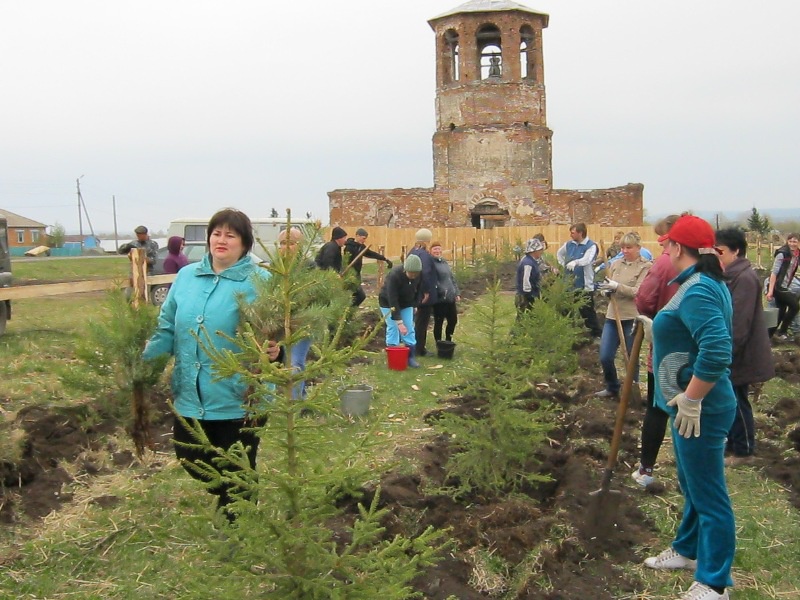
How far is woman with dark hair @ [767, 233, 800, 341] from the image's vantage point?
36.1 ft

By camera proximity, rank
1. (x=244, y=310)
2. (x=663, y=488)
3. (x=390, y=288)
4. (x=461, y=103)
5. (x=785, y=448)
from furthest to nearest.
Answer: (x=461, y=103)
(x=390, y=288)
(x=785, y=448)
(x=663, y=488)
(x=244, y=310)

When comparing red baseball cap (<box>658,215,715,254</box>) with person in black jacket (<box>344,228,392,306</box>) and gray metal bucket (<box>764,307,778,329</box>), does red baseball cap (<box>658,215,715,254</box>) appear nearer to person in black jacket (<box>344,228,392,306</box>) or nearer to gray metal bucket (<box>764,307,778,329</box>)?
gray metal bucket (<box>764,307,778,329</box>)

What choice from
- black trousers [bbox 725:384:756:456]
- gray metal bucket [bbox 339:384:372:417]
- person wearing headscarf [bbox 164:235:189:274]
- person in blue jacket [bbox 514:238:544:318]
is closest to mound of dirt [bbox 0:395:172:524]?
gray metal bucket [bbox 339:384:372:417]

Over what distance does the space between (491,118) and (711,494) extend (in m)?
30.2

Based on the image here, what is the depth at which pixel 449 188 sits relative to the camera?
33969mm

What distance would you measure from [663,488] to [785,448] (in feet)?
5.59

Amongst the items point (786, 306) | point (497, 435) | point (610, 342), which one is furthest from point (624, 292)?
point (786, 306)

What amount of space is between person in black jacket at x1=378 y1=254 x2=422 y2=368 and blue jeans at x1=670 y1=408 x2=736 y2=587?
591 cm

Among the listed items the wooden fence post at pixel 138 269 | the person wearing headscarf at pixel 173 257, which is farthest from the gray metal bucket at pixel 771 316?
the person wearing headscarf at pixel 173 257

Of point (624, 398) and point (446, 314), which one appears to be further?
point (446, 314)

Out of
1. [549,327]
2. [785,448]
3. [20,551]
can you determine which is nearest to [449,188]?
[549,327]

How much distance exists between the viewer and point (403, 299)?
9.91m

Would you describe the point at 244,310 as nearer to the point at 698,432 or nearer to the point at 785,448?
the point at 698,432

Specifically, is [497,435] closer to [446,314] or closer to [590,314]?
[446,314]
